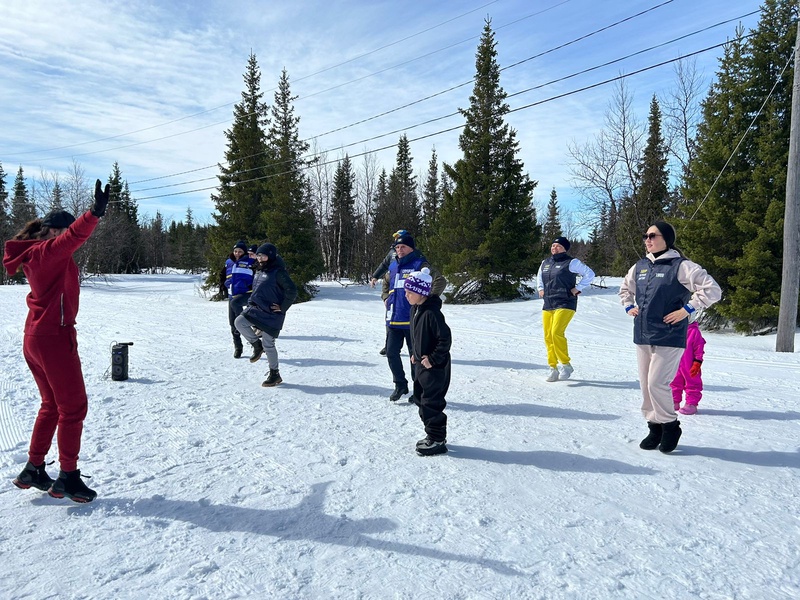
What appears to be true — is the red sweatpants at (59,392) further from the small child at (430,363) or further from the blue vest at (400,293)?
the blue vest at (400,293)

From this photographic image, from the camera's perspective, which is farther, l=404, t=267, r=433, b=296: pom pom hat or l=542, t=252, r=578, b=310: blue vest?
l=542, t=252, r=578, b=310: blue vest

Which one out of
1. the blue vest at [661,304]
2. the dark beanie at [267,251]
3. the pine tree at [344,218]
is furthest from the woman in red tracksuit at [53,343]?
the pine tree at [344,218]

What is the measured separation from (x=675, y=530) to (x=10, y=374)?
8.81 metres

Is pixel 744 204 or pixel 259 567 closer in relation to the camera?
pixel 259 567

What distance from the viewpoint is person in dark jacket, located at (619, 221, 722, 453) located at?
4.28 meters

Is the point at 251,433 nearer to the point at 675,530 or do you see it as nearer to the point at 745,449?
the point at 675,530

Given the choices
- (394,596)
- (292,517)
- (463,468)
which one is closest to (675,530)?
(463,468)

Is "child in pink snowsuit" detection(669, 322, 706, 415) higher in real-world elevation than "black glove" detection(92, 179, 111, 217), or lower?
lower

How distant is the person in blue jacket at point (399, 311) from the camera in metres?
6.07

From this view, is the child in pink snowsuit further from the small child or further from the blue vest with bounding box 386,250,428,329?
the blue vest with bounding box 386,250,428,329

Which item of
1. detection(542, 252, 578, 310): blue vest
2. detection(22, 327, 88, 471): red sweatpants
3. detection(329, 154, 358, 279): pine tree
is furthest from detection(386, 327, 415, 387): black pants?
detection(329, 154, 358, 279): pine tree

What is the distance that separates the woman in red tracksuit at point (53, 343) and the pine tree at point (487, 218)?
18.4 meters

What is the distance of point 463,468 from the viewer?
4055mm

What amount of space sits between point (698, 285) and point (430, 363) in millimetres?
2438
